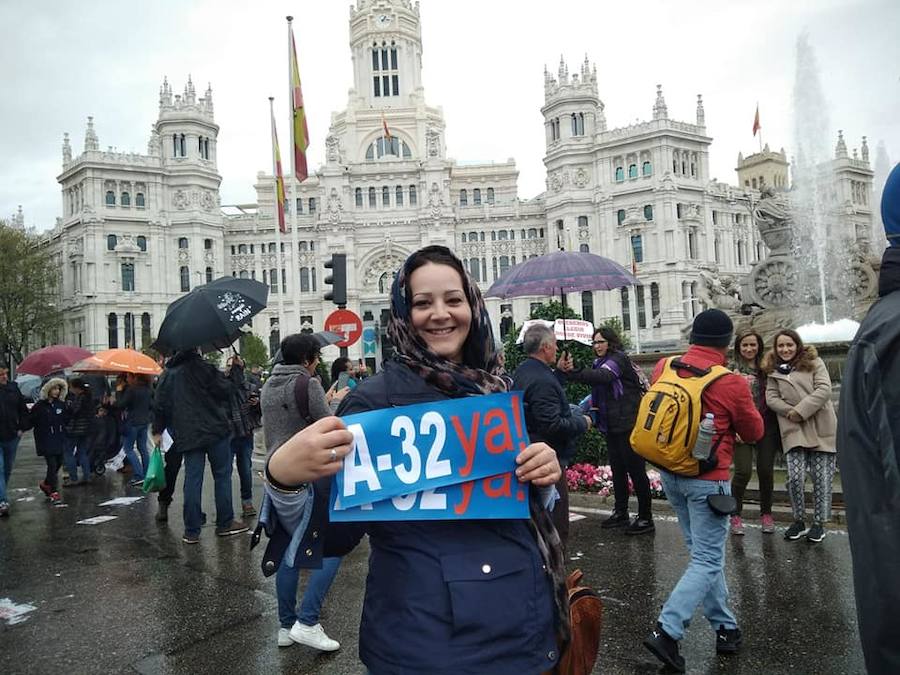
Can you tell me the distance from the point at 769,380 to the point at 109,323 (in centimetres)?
6456

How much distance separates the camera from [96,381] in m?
13.3

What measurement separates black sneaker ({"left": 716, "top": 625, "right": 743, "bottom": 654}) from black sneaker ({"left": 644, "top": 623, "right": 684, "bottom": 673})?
0.39 metres

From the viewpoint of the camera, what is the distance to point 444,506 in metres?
1.85

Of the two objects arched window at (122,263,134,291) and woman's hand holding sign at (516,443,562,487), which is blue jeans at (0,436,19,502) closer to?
woman's hand holding sign at (516,443,562,487)

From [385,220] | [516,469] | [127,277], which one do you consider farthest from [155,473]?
[127,277]

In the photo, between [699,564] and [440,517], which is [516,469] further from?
[699,564]

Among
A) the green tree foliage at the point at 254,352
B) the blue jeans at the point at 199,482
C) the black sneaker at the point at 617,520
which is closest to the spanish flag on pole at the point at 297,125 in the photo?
the blue jeans at the point at 199,482

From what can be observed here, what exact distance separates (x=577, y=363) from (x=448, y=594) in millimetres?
7833

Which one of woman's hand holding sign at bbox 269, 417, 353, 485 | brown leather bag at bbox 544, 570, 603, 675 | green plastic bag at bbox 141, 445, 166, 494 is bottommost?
green plastic bag at bbox 141, 445, 166, 494

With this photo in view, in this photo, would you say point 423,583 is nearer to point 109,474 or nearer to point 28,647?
point 28,647

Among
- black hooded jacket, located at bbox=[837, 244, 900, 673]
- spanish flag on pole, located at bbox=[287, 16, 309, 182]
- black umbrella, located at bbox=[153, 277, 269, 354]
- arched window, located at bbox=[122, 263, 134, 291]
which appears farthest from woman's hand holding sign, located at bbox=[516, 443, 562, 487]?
arched window, located at bbox=[122, 263, 134, 291]

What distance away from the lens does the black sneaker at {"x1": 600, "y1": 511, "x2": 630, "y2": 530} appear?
22.5 feet

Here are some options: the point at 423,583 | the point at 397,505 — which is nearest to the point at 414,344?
the point at 397,505

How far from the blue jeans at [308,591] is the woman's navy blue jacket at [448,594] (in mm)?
2360
